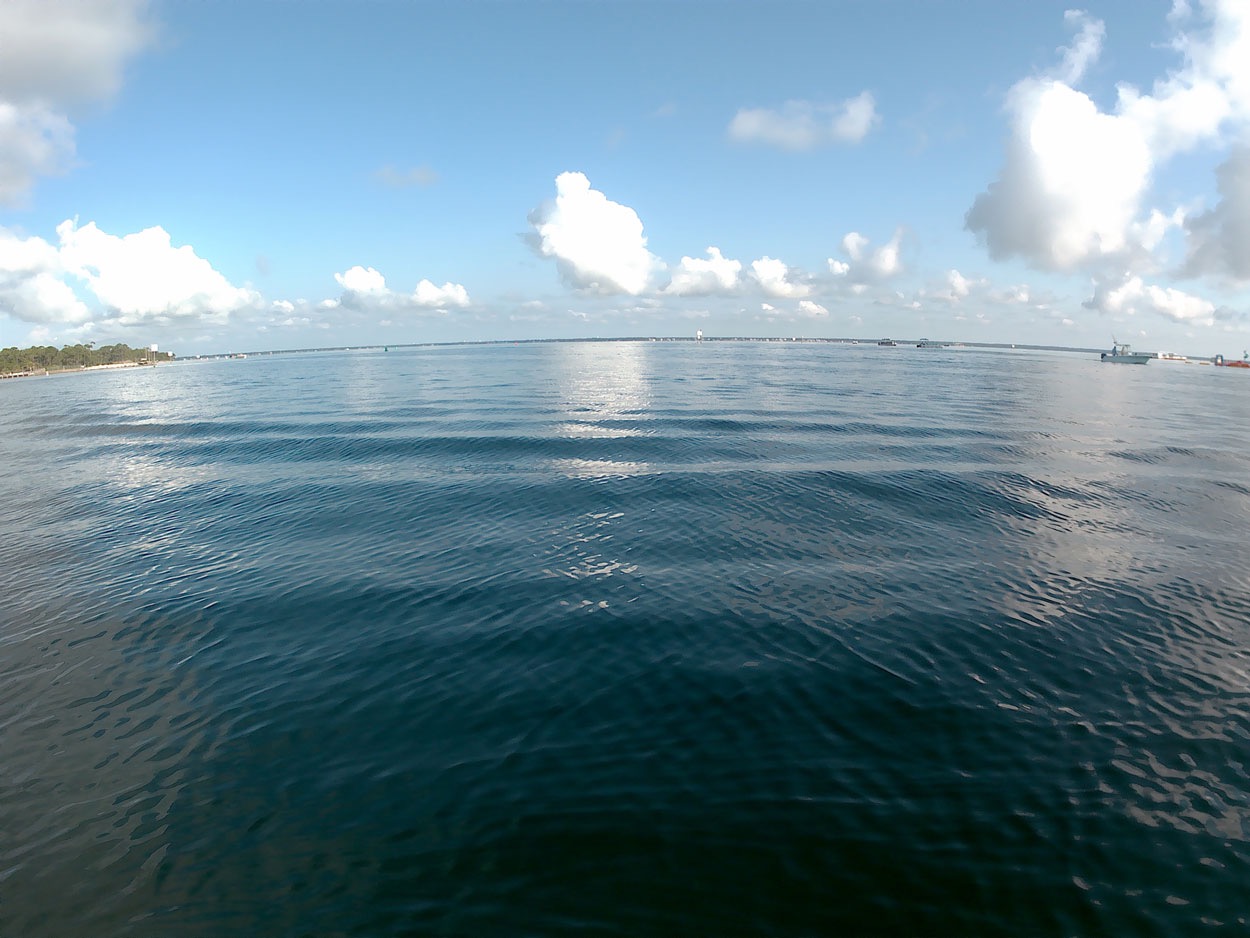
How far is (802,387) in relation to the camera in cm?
12500

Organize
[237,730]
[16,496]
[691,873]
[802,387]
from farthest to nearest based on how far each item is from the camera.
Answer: [802,387]
[16,496]
[237,730]
[691,873]

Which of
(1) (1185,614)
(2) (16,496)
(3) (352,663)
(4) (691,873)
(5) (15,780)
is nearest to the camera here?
(4) (691,873)

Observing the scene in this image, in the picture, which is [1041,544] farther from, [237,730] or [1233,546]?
[237,730]

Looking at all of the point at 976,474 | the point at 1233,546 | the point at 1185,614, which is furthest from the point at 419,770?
the point at 976,474

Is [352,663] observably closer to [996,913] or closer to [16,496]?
[996,913]

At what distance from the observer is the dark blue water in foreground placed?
41.0ft

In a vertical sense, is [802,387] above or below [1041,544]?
above

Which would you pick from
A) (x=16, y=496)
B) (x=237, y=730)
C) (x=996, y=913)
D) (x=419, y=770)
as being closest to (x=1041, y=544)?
(x=996, y=913)

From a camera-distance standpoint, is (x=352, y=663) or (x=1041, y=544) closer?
(x=352, y=663)

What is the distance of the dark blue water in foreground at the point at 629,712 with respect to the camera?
41.0ft

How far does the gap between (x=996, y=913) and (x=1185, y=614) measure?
2132cm

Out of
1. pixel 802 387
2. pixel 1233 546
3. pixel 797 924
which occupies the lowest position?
pixel 797 924

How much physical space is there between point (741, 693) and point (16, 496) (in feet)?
200

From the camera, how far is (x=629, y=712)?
18172 mm
